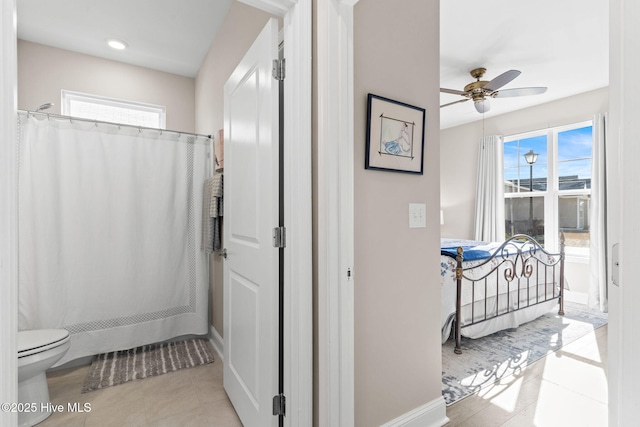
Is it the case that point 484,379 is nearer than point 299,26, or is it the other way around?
point 299,26

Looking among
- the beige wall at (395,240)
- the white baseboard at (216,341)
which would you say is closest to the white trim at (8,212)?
the beige wall at (395,240)

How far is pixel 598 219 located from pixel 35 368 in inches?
211

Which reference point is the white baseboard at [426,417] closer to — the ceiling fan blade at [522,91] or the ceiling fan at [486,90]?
the ceiling fan at [486,90]

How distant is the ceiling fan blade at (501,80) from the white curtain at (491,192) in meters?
2.25

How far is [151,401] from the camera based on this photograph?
6.41ft

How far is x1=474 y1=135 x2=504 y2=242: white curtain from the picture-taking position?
4.90m

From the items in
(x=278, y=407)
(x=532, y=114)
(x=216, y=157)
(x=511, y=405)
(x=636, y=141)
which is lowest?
(x=511, y=405)

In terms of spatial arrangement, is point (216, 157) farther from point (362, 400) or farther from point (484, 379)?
point (484, 379)

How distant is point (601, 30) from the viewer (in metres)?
2.64

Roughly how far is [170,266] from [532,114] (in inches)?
203

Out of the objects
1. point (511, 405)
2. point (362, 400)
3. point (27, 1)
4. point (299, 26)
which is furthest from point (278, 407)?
point (27, 1)

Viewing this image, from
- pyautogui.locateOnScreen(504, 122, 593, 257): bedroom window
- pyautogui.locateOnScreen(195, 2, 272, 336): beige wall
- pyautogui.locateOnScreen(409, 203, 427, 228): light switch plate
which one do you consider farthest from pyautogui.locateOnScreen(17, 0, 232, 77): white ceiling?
pyautogui.locateOnScreen(504, 122, 593, 257): bedroom window

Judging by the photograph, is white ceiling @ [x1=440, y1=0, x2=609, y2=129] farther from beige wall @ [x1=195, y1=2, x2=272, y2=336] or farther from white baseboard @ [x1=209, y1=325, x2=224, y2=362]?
white baseboard @ [x1=209, y1=325, x2=224, y2=362]

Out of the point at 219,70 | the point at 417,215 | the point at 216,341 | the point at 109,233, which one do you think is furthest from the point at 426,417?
the point at 219,70
